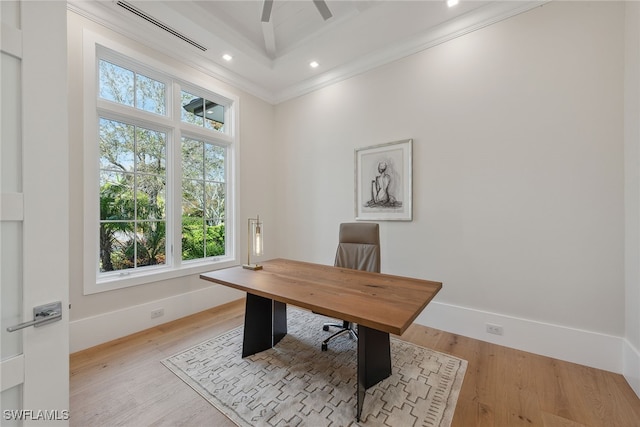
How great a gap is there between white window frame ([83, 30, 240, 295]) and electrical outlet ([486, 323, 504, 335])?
3.14 m

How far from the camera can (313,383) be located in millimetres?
1803

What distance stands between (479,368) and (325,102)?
140 inches

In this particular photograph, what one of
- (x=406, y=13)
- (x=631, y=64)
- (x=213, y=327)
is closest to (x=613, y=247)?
(x=631, y=64)

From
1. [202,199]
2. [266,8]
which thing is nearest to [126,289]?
[202,199]

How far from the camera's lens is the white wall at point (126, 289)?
222 cm

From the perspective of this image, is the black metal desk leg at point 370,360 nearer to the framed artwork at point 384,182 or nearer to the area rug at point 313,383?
the area rug at point 313,383

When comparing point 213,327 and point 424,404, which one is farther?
point 213,327

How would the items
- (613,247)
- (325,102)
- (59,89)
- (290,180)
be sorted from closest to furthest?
(59,89) < (613,247) < (325,102) < (290,180)

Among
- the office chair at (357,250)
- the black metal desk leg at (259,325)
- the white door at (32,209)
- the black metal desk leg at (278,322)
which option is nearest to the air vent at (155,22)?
the white door at (32,209)

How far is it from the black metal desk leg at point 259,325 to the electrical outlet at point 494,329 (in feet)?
6.79

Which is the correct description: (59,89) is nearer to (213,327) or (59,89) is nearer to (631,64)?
(213,327)

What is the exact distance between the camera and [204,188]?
336 cm

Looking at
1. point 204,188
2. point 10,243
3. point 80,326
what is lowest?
point 80,326

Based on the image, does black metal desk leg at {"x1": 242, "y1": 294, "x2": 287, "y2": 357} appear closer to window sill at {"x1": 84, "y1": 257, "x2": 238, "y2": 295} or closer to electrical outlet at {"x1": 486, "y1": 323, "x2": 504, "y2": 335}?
window sill at {"x1": 84, "y1": 257, "x2": 238, "y2": 295}
